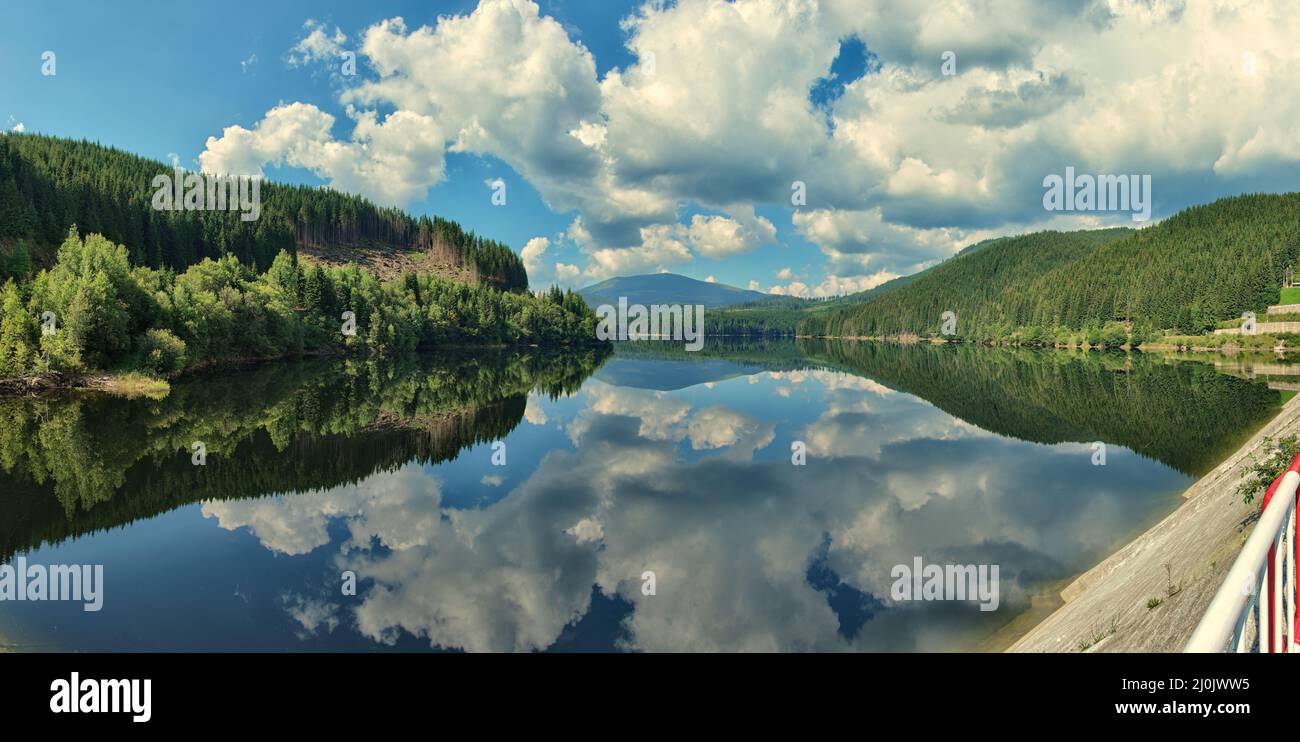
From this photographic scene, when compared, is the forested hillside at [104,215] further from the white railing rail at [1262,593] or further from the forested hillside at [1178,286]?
the forested hillside at [1178,286]

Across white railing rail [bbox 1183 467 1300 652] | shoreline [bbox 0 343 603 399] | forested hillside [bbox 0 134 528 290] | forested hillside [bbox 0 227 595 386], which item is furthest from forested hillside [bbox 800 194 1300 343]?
forested hillside [bbox 0 134 528 290]

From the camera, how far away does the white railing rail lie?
3.20 metres

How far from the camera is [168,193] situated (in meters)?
158

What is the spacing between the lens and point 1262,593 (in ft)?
15.0

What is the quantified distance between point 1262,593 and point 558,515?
2137cm

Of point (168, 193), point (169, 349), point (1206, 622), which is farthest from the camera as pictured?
point (168, 193)

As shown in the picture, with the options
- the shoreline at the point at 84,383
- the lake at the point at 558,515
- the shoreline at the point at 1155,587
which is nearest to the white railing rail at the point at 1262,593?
the shoreline at the point at 1155,587

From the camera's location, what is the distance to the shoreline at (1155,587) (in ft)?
33.8

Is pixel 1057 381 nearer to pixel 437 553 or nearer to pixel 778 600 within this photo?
pixel 778 600

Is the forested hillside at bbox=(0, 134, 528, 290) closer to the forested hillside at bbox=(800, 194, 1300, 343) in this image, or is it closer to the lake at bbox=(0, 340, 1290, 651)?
the lake at bbox=(0, 340, 1290, 651)

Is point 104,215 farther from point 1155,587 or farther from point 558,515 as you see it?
point 1155,587
